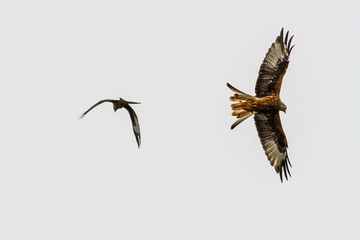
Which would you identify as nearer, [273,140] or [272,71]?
[272,71]

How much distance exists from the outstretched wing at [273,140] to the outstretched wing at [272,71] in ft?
1.89

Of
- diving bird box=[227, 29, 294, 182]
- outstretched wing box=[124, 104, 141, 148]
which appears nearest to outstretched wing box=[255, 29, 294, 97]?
diving bird box=[227, 29, 294, 182]

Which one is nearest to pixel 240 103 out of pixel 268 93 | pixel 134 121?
pixel 268 93

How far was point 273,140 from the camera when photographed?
48.6 feet

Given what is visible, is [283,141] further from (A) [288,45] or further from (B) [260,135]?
(A) [288,45]

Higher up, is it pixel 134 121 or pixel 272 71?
pixel 272 71

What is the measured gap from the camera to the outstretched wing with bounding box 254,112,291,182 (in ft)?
47.9

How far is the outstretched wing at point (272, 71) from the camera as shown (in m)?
14.1

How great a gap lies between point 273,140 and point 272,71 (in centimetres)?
151

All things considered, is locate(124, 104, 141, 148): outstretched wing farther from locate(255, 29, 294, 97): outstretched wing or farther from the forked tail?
locate(255, 29, 294, 97): outstretched wing

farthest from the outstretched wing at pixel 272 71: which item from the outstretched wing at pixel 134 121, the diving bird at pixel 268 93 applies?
the outstretched wing at pixel 134 121

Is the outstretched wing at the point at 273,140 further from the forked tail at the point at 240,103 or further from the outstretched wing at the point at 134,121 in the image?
the outstretched wing at the point at 134,121

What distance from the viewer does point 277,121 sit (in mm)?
14523

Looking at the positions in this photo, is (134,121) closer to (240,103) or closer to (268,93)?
(240,103)
